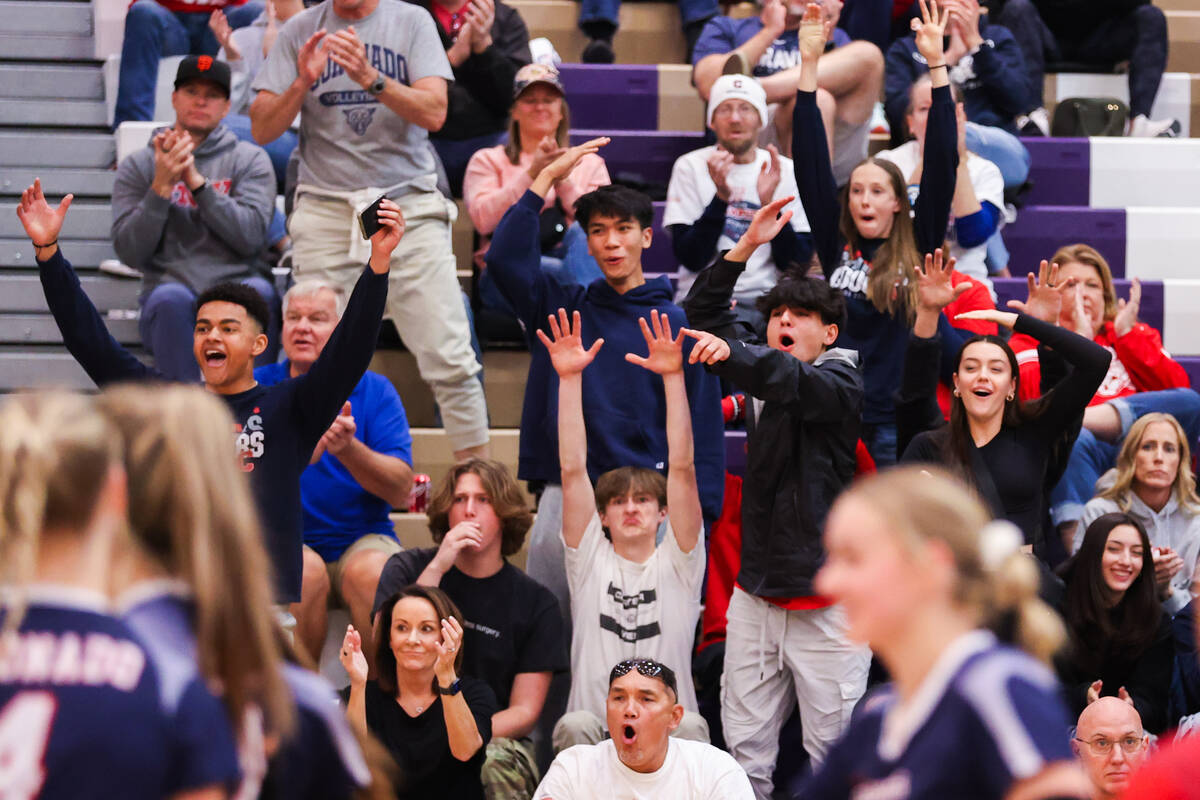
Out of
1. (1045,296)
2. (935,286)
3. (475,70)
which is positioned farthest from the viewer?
(475,70)

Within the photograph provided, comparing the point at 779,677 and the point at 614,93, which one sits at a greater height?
the point at 614,93

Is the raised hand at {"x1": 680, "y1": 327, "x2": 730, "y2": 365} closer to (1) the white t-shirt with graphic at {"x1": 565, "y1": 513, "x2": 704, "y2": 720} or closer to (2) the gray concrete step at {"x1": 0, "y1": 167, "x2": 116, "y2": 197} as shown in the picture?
(1) the white t-shirt with graphic at {"x1": 565, "y1": 513, "x2": 704, "y2": 720}

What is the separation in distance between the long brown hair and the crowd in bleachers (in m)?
0.01

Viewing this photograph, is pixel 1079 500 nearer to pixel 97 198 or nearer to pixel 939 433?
pixel 939 433

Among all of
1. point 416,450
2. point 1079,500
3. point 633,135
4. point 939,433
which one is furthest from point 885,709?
point 633,135

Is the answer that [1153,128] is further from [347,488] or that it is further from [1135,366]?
[347,488]

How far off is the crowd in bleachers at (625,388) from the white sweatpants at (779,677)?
0.01 meters

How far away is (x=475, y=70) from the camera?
6988 millimetres

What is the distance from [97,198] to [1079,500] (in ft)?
15.1

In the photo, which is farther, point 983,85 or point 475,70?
point 983,85

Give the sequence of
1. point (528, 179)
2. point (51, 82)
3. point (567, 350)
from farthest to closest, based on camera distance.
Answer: point (51, 82)
point (528, 179)
point (567, 350)

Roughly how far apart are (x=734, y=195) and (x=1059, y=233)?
198cm

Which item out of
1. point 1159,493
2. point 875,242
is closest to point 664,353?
point 875,242

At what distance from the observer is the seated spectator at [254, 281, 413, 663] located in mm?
5176
